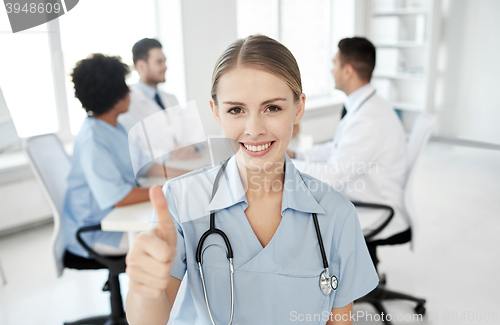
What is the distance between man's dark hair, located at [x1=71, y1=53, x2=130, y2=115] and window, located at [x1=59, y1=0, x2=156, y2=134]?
19mm

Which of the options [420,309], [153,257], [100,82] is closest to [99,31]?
[100,82]

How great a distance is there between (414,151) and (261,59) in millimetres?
1392

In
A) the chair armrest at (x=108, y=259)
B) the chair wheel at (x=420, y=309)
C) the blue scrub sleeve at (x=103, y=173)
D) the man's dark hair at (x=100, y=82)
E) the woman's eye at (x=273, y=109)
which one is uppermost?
the man's dark hair at (x=100, y=82)

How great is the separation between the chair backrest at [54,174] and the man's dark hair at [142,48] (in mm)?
707

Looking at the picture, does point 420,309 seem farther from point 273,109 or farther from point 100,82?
point 100,82

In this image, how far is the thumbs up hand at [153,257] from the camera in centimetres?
55

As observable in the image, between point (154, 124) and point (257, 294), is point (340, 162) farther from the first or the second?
point (154, 124)

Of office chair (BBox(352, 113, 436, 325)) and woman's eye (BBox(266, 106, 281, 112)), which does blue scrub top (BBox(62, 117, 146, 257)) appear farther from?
office chair (BBox(352, 113, 436, 325))

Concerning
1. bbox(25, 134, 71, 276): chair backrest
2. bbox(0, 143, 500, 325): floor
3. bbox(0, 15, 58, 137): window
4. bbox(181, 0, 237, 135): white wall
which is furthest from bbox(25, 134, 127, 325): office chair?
bbox(0, 15, 58, 137): window

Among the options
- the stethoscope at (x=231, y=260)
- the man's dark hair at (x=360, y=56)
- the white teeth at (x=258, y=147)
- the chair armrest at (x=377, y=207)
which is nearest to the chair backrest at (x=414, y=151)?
the chair armrest at (x=377, y=207)

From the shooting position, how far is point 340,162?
1743mm

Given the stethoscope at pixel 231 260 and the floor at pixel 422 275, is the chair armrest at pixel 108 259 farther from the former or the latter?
the stethoscope at pixel 231 260

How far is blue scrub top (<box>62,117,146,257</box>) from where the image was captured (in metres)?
0.84

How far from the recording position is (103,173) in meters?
1.03
